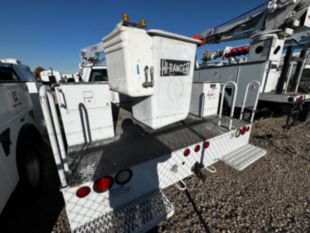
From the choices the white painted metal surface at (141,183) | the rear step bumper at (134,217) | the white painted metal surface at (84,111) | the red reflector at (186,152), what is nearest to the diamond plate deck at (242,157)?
the white painted metal surface at (141,183)

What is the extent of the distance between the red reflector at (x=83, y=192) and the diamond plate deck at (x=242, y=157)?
87.9 inches

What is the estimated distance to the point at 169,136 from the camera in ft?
7.74

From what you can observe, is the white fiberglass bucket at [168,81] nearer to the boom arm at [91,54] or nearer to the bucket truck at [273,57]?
the bucket truck at [273,57]

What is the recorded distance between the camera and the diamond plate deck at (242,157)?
2.43 meters

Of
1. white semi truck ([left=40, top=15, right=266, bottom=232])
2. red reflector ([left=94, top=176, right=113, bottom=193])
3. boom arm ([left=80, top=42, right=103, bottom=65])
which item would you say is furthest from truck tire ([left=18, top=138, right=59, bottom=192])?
boom arm ([left=80, top=42, right=103, bottom=65])

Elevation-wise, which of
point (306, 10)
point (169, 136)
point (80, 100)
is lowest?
point (169, 136)

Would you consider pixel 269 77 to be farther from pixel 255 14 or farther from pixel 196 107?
pixel 196 107

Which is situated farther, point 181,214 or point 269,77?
point 269,77

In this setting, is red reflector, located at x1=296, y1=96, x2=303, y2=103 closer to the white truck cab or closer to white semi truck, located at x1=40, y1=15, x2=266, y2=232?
white semi truck, located at x1=40, y1=15, x2=266, y2=232

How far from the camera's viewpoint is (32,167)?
2.26 m

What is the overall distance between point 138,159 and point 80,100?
3.68ft

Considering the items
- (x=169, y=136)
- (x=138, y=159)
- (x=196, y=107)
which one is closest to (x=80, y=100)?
(x=138, y=159)

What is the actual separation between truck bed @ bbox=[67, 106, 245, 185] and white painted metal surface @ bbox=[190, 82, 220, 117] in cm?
44

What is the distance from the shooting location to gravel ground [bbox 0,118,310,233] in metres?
1.76
